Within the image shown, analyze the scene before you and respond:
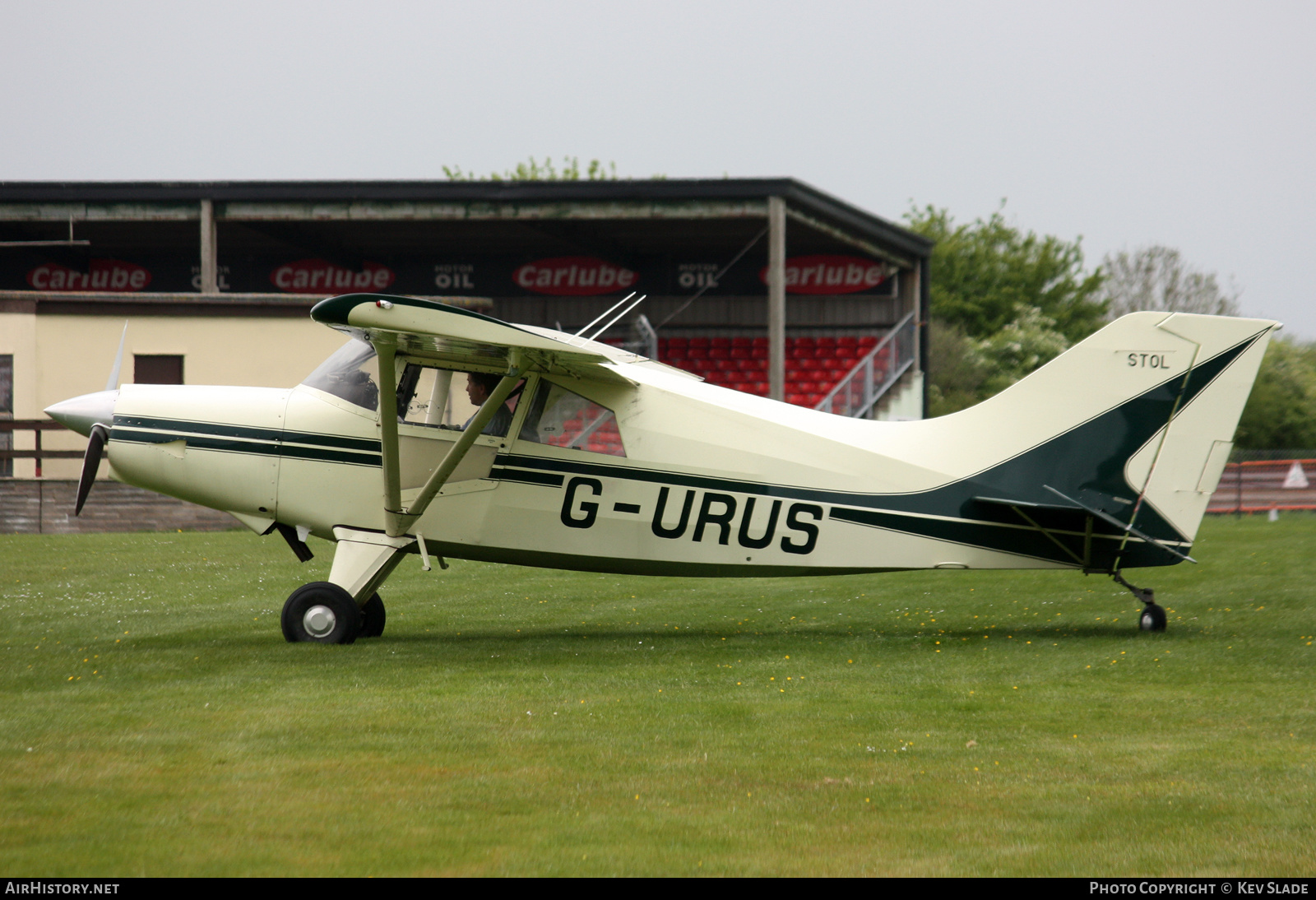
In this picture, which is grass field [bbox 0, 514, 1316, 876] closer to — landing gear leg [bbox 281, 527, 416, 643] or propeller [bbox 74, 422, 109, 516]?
landing gear leg [bbox 281, 527, 416, 643]

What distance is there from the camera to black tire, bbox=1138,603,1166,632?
936 cm

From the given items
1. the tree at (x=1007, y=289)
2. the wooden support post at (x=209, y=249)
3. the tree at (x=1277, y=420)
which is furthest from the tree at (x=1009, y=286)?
the wooden support post at (x=209, y=249)

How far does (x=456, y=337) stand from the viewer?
7.92m

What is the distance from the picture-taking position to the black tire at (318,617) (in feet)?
28.7

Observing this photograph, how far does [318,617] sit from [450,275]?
26.5 meters

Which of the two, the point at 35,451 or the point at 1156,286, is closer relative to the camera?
the point at 35,451

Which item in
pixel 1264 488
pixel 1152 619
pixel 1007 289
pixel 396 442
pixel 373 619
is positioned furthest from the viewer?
pixel 1007 289

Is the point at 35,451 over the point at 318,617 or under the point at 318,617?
over

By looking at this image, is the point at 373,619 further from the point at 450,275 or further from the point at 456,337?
the point at 450,275

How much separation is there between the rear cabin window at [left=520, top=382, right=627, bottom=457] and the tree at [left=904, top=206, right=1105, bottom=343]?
55048 millimetres

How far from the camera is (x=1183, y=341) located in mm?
8953

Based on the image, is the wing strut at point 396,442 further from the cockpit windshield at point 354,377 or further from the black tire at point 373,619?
the black tire at point 373,619

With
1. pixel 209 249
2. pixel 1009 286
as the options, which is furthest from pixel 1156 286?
pixel 209 249

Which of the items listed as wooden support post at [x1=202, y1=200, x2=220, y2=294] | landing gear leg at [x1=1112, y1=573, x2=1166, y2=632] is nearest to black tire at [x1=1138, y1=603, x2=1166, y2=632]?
landing gear leg at [x1=1112, y1=573, x2=1166, y2=632]
